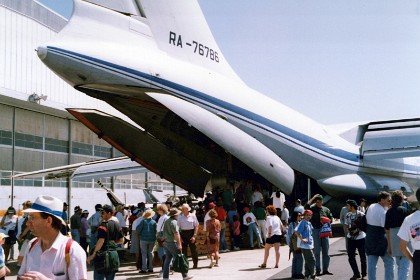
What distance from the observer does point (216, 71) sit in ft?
49.8

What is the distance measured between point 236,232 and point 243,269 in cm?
399

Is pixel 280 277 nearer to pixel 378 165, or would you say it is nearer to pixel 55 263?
pixel 55 263

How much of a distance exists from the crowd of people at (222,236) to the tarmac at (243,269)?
279 mm

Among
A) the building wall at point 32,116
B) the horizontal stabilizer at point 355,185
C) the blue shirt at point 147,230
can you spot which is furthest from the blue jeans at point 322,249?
the building wall at point 32,116

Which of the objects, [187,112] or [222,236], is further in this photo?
[222,236]

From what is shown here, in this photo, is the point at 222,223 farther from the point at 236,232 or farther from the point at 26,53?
the point at 26,53

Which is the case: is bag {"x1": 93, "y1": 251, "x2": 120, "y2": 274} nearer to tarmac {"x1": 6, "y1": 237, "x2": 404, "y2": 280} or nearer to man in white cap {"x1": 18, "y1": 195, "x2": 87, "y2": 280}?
tarmac {"x1": 6, "y1": 237, "x2": 404, "y2": 280}

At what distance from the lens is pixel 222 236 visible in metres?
14.7

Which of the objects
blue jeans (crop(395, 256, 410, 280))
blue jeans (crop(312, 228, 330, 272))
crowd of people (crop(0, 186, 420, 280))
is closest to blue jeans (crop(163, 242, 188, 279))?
crowd of people (crop(0, 186, 420, 280))

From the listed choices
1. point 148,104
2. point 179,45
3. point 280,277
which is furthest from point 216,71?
point 280,277

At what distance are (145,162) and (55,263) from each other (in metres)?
11.8

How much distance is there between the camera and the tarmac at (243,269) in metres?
9.99

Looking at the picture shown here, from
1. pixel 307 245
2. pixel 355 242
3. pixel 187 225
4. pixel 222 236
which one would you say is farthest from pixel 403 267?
pixel 222 236

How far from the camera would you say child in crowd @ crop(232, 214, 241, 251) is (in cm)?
1490
